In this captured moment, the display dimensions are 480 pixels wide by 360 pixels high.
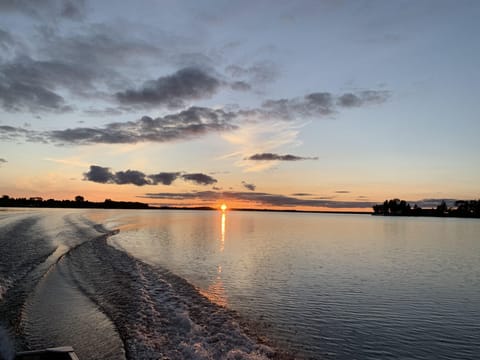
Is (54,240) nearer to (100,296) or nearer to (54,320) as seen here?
(100,296)

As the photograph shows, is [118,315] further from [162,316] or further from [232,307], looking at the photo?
[232,307]

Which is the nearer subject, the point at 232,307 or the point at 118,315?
the point at 118,315

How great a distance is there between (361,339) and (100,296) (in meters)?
11.2

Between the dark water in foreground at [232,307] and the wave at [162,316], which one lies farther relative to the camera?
the dark water in foreground at [232,307]

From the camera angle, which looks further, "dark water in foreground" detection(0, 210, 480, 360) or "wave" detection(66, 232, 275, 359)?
"dark water in foreground" detection(0, 210, 480, 360)

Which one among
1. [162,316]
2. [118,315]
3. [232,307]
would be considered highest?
[118,315]

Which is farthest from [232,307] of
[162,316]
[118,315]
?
[118,315]

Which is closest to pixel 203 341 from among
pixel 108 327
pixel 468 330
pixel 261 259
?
pixel 108 327

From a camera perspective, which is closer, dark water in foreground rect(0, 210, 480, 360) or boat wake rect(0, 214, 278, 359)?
boat wake rect(0, 214, 278, 359)

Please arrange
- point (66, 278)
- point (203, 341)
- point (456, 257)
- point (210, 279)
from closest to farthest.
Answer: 1. point (203, 341)
2. point (66, 278)
3. point (210, 279)
4. point (456, 257)

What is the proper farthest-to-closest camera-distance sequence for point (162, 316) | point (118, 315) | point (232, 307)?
1. point (232, 307)
2. point (162, 316)
3. point (118, 315)

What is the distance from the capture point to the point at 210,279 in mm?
21219

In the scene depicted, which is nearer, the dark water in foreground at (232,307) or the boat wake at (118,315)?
the boat wake at (118,315)

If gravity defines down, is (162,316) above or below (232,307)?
above
